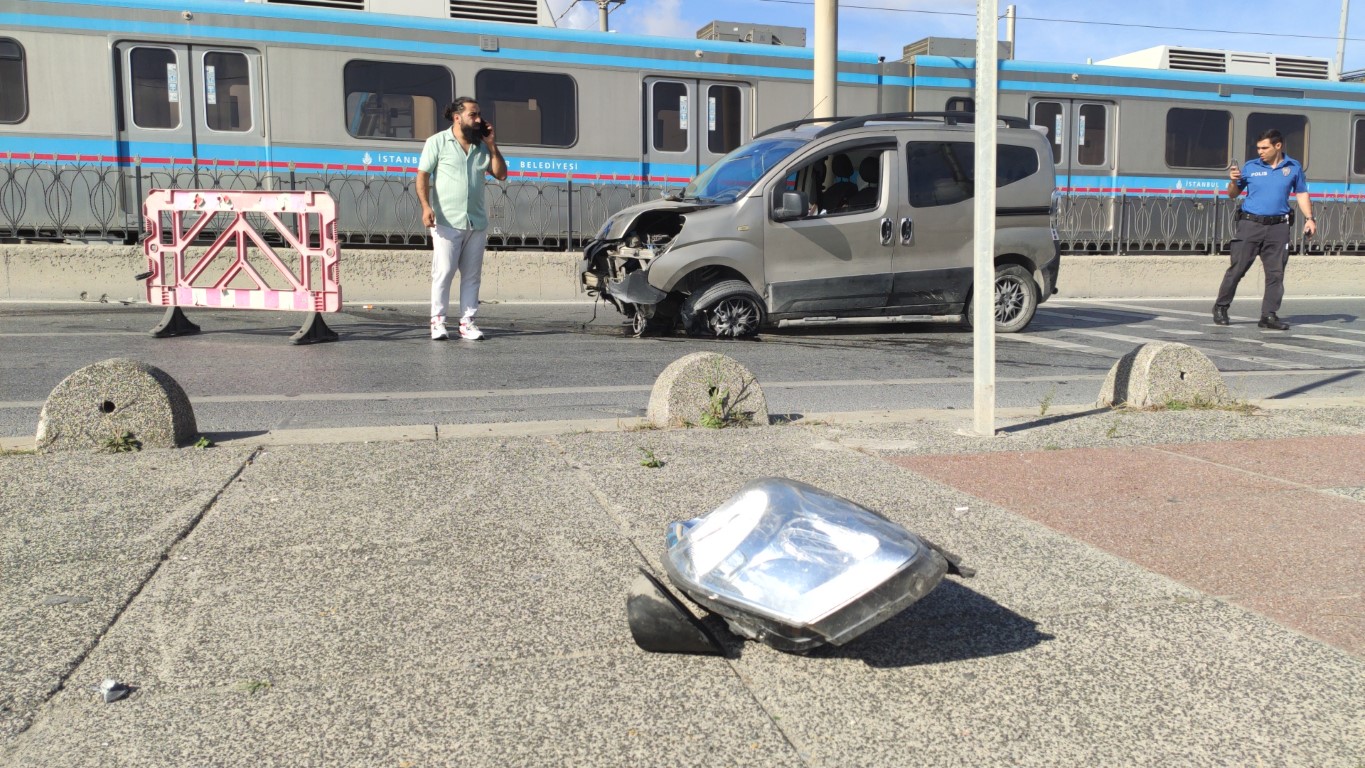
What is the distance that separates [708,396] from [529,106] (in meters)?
10.9

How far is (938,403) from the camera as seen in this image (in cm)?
756

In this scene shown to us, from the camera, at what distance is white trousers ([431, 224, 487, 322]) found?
10.1m

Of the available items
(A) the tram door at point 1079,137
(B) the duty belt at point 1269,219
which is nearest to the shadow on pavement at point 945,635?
(B) the duty belt at point 1269,219

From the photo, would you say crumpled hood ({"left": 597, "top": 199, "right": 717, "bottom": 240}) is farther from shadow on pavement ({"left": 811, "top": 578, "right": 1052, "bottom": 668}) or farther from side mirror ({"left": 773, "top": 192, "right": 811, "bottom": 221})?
shadow on pavement ({"left": 811, "top": 578, "right": 1052, "bottom": 668})

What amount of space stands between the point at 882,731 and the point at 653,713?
1.85 ft

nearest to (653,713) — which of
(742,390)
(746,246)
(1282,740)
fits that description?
(1282,740)

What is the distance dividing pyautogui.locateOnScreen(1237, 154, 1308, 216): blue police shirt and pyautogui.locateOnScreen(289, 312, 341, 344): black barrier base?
9861 mm

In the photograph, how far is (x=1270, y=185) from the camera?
12164 millimetres

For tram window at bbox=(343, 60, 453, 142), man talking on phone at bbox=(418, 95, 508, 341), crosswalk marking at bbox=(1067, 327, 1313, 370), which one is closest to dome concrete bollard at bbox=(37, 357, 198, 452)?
man talking on phone at bbox=(418, 95, 508, 341)

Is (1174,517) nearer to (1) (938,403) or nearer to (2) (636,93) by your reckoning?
(1) (938,403)

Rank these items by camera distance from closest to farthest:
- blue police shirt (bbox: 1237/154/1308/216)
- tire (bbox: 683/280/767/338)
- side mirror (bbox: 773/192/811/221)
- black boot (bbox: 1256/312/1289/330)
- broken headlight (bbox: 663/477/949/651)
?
broken headlight (bbox: 663/477/949/651) < side mirror (bbox: 773/192/811/221) < tire (bbox: 683/280/767/338) < blue police shirt (bbox: 1237/154/1308/216) < black boot (bbox: 1256/312/1289/330)

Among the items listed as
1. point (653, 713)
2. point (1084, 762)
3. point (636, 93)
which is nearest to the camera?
point (1084, 762)

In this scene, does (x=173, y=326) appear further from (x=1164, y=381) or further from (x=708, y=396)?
(x=1164, y=381)

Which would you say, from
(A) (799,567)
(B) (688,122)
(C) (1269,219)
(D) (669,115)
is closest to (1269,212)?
(C) (1269,219)
